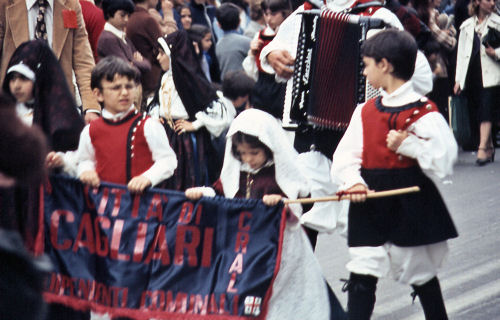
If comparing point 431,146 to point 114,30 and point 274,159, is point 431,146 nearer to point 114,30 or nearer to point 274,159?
point 274,159

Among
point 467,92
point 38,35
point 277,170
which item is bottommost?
point 467,92

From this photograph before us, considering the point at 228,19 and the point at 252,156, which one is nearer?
the point at 252,156

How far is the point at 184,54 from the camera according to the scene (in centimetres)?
902

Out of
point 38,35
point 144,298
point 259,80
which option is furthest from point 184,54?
point 144,298

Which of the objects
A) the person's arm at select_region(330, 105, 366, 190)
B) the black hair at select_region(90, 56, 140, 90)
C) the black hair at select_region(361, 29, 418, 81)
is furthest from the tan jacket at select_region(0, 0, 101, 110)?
the black hair at select_region(361, 29, 418, 81)

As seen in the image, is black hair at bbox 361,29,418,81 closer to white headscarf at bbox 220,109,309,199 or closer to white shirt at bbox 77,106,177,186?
white headscarf at bbox 220,109,309,199

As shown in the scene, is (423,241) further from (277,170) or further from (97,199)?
(97,199)

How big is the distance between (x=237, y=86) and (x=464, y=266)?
141 inches

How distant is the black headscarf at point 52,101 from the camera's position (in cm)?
557

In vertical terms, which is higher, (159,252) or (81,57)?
(81,57)

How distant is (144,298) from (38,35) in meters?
2.52

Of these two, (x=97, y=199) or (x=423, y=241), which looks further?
(x=97, y=199)

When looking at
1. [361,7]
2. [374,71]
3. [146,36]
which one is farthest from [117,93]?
[146,36]

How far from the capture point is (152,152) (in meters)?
5.67
